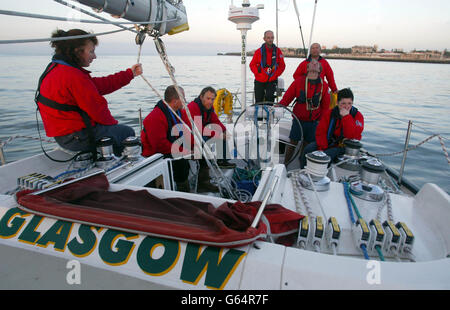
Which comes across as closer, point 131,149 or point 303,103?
point 131,149

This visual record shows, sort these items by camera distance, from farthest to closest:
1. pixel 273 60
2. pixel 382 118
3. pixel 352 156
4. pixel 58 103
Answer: pixel 382 118, pixel 273 60, pixel 352 156, pixel 58 103

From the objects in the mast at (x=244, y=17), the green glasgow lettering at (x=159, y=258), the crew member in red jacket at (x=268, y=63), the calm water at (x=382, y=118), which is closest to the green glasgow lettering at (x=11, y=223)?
the green glasgow lettering at (x=159, y=258)

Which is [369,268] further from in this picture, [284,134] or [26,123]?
[26,123]

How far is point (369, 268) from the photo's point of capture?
3.14 ft

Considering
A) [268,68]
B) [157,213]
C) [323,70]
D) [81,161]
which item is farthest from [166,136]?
[323,70]

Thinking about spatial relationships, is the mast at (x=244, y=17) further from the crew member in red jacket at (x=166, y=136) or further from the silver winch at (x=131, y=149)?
the silver winch at (x=131, y=149)

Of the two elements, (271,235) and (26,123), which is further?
(26,123)

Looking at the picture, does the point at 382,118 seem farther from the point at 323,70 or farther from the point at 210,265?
the point at 210,265

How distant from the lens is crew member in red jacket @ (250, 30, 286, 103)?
493 cm

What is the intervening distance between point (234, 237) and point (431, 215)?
51.8 inches

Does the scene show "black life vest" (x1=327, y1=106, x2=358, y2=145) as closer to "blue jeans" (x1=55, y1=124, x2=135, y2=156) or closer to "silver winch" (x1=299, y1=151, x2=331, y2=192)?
"silver winch" (x1=299, y1=151, x2=331, y2=192)

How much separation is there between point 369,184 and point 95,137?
92.4 inches

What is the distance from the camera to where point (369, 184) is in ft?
6.07
